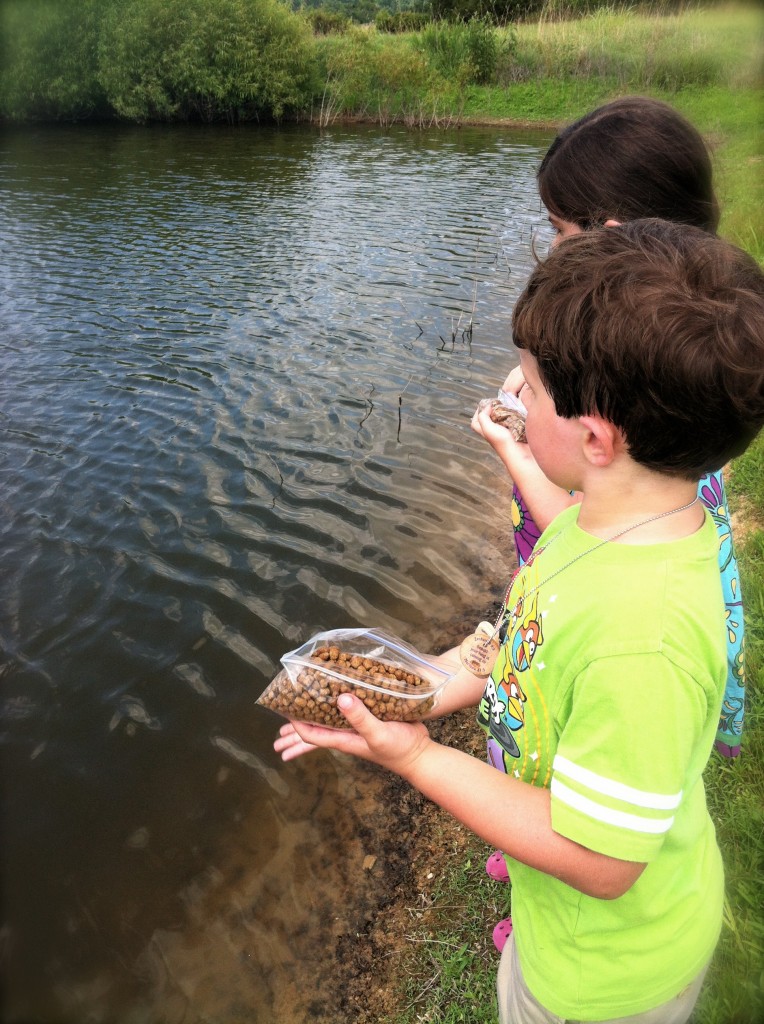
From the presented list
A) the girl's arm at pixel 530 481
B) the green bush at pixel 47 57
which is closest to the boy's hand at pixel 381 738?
the girl's arm at pixel 530 481

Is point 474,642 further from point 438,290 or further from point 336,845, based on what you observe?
point 438,290

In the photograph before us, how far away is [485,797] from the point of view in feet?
4.35

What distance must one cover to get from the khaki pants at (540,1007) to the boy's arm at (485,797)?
441 mm

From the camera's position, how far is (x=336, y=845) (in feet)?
10.3

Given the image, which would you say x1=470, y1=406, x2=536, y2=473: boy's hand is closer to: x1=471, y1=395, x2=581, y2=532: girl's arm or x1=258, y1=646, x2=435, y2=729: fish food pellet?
x1=471, y1=395, x2=581, y2=532: girl's arm

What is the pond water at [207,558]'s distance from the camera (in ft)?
9.76

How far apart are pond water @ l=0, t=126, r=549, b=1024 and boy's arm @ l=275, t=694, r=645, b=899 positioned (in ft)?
5.97

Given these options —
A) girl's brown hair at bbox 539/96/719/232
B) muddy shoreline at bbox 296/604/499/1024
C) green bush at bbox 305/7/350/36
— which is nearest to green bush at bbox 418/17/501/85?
green bush at bbox 305/7/350/36

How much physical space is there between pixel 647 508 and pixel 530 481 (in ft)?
3.17

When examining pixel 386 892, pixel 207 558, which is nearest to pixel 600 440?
pixel 386 892

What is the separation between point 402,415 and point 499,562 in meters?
2.54

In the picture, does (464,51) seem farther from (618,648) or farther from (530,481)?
(618,648)

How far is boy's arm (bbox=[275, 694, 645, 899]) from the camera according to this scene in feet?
3.89

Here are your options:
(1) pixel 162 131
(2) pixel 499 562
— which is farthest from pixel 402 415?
(1) pixel 162 131
